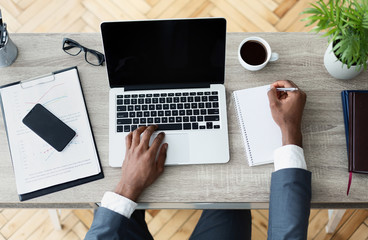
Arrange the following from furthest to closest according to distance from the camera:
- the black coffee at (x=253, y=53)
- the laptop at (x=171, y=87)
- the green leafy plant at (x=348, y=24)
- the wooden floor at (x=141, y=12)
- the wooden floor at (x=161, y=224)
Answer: the wooden floor at (x=141, y=12) → the wooden floor at (x=161, y=224) → the black coffee at (x=253, y=53) → the laptop at (x=171, y=87) → the green leafy plant at (x=348, y=24)

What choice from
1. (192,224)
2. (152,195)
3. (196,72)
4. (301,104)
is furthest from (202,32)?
(192,224)

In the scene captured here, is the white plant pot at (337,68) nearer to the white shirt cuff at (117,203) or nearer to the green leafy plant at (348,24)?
the green leafy plant at (348,24)

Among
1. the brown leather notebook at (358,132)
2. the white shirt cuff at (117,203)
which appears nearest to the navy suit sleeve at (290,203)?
the brown leather notebook at (358,132)

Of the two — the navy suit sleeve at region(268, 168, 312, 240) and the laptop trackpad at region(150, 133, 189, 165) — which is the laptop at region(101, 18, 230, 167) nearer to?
the laptop trackpad at region(150, 133, 189, 165)

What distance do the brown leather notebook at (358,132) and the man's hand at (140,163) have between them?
546mm

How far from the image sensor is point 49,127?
1002 mm

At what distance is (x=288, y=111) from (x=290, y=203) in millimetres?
263

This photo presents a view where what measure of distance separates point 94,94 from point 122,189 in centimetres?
32

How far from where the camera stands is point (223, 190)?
951 mm

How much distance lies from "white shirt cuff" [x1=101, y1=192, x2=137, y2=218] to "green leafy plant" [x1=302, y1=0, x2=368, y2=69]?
684 mm

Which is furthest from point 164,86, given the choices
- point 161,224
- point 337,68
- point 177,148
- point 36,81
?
point 161,224

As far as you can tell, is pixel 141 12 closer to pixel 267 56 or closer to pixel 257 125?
pixel 267 56

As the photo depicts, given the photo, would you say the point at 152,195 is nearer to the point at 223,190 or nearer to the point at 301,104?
the point at 223,190

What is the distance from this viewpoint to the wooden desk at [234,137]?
95 cm
